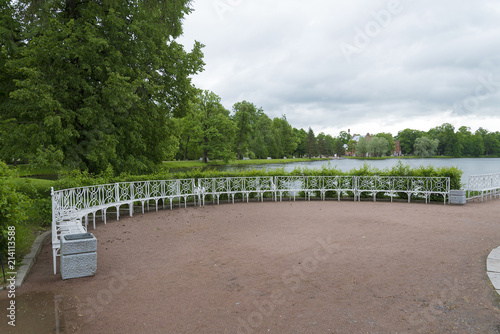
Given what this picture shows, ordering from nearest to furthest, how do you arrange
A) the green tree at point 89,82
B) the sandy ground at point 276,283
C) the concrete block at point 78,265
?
the sandy ground at point 276,283 → the concrete block at point 78,265 → the green tree at point 89,82

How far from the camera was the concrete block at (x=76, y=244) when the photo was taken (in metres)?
5.44

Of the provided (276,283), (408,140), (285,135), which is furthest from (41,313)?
(408,140)

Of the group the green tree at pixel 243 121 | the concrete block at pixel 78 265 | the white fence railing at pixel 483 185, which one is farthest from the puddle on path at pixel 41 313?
the green tree at pixel 243 121

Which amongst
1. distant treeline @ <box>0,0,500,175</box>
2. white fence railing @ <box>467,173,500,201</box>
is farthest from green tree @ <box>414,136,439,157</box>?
distant treeline @ <box>0,0,500,175</box>

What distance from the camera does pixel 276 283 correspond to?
201 inches

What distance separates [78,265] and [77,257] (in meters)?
0.14

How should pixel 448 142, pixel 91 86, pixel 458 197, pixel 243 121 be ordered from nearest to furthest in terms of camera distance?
pixel 458 197
pixel 91 86
pixel 243 121
pixel 448 142

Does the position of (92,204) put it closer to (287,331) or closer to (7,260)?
(7,260)

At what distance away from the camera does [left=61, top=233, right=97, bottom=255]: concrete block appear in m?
5.44

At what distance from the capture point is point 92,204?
33.5 feet

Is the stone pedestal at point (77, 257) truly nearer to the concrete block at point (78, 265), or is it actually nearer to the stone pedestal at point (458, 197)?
the concrete block at point (78, 265)

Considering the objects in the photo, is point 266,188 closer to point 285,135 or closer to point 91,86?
point 91,86

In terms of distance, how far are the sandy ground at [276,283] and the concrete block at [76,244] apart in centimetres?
51

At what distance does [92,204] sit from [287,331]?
8609mm
